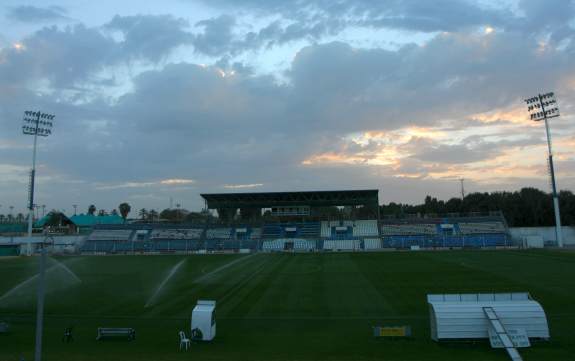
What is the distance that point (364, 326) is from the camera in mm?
Result: 20594

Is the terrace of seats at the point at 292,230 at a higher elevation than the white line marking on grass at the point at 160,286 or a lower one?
higher

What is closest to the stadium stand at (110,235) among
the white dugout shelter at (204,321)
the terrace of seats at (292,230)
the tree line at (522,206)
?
the terrace of seats at (292,230)

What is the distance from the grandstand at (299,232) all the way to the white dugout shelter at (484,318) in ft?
211

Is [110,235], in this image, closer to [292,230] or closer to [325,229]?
[292,230]

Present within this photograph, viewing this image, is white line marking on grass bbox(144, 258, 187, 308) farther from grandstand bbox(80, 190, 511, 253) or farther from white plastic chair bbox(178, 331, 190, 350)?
grandstand bbox(80, 190, 511, 253)

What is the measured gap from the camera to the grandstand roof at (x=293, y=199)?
86.5m

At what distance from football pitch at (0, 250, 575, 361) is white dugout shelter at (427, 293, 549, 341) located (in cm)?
46

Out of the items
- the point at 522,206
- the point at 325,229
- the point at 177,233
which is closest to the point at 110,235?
the point at 177,233

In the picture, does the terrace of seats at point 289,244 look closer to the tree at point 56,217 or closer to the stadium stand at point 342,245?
the stadium stand at point 342,245

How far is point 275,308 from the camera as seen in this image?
25.2 metres

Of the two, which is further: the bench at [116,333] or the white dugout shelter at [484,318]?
the bench at [116,333]

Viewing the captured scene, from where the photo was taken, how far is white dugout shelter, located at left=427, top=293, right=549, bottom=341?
16484 mm

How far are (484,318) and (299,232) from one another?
7593cm

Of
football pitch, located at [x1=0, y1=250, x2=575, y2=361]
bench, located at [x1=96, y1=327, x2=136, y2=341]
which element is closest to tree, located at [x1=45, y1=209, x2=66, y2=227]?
football pitch, located at [x1=0, y1=250, x2=575, y2=361]
